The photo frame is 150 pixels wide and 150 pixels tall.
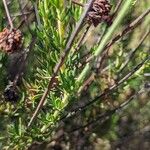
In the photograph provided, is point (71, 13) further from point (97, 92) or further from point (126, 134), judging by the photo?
point (126, 134)

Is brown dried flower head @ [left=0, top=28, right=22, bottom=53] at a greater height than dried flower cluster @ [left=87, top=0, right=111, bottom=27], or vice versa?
dried flower cluster @ [left=87, top=0, right=111, bottom=27]

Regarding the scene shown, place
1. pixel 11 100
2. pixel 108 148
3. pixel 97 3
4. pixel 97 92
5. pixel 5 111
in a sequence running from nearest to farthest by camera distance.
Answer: pixel 97 3
pixel 11 100
pixel 5 111
pixel 97 92
pixel 108 148

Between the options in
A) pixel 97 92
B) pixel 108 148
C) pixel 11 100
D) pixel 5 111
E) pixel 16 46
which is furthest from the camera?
pixel 108 148

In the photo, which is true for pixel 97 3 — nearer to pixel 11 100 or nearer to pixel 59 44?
pixel 59 44

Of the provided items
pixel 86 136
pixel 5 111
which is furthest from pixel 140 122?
pixel 5 111

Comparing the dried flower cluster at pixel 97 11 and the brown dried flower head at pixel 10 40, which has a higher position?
the dried flower cluster at pixel 97 11

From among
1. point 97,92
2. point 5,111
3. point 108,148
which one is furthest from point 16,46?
point 108,148

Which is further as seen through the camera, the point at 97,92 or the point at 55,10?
the point at 97,92

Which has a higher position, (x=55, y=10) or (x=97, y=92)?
(x=55, y=10)

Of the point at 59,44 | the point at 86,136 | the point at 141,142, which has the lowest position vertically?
the point at 141,142
